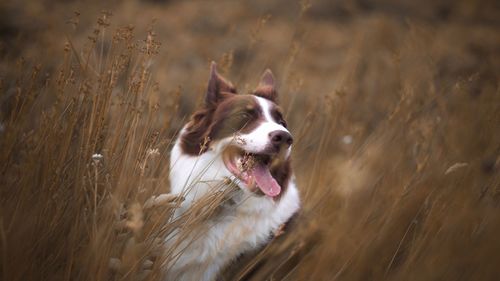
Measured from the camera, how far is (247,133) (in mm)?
2486

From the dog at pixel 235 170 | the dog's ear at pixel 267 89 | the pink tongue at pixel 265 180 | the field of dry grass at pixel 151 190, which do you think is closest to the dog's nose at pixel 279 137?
the dog at pixel 235 170

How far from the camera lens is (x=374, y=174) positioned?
8.49 feet

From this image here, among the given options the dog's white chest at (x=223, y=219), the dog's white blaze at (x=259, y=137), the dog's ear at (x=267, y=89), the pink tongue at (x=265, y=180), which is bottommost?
the dog's white chest at (x=223, y=219)

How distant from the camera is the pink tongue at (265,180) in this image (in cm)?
235

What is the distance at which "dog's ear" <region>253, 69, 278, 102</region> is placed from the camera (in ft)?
9.50

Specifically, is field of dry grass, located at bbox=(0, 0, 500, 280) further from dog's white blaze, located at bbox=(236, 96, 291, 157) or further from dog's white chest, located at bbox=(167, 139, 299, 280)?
dog's white blaze, located at bbox=(236, 96, 291, 157)

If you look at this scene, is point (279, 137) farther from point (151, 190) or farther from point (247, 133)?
point (151, 190)

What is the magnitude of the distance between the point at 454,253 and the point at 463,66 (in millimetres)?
7998

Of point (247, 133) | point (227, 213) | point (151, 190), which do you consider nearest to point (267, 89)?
point (247, 133)

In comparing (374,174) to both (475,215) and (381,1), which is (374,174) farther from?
(381,1)

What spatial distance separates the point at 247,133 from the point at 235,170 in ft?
0.68

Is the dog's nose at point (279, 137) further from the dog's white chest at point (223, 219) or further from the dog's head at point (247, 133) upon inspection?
the dog's white chest at point (223, 219)

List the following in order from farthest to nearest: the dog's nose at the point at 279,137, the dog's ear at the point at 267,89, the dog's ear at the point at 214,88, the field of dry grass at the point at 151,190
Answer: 1. the dog's ear at the point at 267,89
2. the dog's ear at the point at 214,88
3. the dog's nose at the point at 279,137
4. the field of dry grass at the point at 151,190

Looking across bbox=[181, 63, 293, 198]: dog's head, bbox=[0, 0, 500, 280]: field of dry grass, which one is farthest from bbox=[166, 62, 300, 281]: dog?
bbox=[0, 0, 500, 280]: field of dry grass
